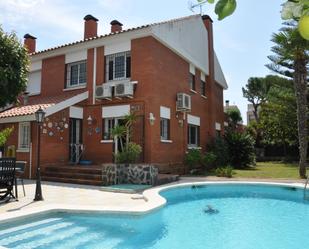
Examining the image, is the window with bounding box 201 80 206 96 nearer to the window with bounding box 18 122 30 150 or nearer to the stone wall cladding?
the stone wall cladding

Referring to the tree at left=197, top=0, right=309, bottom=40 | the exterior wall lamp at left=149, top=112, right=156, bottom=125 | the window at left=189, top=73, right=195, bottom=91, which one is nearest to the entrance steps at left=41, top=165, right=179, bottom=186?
the exterior wall lamp at left=149, top=112, right=156, bottom=125

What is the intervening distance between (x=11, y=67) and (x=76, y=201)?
8.32 metres

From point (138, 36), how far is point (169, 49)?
251 cm

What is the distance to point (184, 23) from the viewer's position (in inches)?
861

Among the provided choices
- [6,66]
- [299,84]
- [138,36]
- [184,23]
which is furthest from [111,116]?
[299,84]

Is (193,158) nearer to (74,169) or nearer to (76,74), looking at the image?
(74,169)

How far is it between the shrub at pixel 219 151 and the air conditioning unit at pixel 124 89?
28.8 ft

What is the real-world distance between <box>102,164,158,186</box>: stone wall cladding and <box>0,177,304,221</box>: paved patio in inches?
33.8

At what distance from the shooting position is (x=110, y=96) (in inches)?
707

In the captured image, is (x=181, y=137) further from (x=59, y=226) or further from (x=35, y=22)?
(x=59, y=226)

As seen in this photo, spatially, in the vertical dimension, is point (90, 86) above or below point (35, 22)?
below

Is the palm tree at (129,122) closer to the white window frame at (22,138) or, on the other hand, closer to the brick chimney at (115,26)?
the white window frame at (22,138)

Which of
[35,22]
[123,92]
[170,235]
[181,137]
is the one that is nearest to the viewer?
[170,235]

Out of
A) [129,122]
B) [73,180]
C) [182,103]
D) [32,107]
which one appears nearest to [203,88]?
[182,103]
